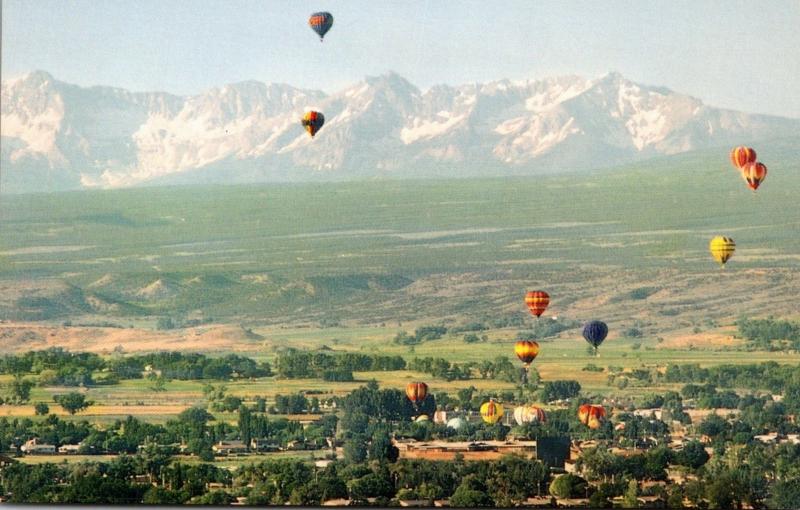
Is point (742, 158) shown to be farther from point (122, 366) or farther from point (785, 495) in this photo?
point (785, 495)

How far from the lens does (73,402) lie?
205 ft

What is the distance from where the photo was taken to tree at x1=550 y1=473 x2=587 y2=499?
41.1 meters

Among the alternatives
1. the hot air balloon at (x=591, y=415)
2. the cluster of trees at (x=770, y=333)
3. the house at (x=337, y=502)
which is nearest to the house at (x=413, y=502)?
the house at (x=337, y=502)

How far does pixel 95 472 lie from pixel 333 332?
4904 cm

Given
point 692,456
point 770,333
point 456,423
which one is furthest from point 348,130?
point 692,456

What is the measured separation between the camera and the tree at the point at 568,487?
Answer: 41.1m

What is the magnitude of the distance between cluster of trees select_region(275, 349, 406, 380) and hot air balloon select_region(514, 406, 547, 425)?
1397cm

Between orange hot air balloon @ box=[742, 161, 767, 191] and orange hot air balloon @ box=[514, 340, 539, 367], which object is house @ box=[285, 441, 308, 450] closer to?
orange hot air balloon @ box=[514, 340, 539, 367]

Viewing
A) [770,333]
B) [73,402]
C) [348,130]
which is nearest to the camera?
[73,402]

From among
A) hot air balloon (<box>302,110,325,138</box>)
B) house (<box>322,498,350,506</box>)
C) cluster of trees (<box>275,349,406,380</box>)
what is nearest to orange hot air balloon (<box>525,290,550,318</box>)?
hot air balloon (<box>302,110,325,138</box>)

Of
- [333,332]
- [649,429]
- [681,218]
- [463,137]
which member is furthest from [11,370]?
[463,137]

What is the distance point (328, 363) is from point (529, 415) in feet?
62.6

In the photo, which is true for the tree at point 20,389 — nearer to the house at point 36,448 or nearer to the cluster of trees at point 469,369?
the house at point 36,448

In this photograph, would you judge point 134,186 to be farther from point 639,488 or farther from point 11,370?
point 639,488
